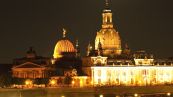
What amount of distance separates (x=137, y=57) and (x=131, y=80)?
5.94 metres

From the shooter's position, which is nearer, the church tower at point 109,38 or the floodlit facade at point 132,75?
the floodlit facade at point 132,75

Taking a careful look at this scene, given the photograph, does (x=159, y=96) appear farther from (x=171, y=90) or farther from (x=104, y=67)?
(x=104, y=67)

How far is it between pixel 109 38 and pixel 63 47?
30.2 feet

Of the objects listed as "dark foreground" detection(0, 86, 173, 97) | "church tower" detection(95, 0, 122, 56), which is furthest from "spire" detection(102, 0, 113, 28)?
"dark foreground" detection(0, 86, 173, 97)

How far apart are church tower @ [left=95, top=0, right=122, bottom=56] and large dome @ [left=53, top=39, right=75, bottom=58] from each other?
5280 mm

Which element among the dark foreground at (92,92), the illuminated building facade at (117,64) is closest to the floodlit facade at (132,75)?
the illuminated building facade at (117,64)

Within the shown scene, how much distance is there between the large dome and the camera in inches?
6255

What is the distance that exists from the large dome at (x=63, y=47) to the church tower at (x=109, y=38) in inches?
208

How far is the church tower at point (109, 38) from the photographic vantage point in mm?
158875

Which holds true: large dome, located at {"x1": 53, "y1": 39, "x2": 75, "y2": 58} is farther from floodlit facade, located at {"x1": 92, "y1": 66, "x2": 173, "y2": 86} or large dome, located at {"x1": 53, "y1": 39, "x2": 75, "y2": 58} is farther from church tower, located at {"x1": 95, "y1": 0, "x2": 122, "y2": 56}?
floodlit facade, located at {"x1": 92, "y1": 66, "x2": 173, "y2": 86}

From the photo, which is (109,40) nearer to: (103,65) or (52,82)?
(103,65)

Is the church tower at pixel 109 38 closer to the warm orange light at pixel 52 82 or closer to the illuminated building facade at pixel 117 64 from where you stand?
the illuminated building facade at pixel 117 64

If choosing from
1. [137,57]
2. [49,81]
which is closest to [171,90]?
[49,81]

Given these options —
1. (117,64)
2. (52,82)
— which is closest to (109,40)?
(117,64)
